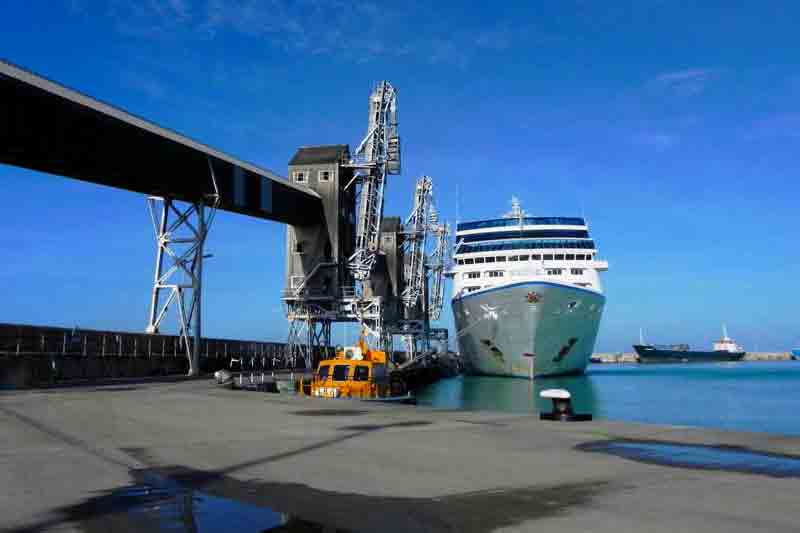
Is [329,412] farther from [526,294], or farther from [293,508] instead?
[526,294]

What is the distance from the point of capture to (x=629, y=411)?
4366cm

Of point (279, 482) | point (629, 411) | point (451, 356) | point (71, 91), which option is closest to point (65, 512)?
point (279, 482)

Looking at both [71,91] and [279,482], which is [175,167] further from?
[279,482]

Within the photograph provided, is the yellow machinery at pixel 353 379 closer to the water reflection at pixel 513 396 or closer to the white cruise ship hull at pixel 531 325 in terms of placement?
the water reflection at pixel 513 396

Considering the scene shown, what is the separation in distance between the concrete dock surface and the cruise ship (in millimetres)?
43120

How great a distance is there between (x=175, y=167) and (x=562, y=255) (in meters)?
41.9

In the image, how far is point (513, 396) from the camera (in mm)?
51062

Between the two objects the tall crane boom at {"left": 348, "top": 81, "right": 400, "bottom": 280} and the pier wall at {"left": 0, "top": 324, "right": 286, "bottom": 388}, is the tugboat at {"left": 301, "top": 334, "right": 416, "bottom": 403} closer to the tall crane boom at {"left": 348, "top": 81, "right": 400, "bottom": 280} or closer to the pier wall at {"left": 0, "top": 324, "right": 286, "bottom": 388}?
the pier wall at {"left": 0, "top": 324, "right": 286, "bottom": 388}

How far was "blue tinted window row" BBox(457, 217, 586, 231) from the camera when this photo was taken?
74500mm

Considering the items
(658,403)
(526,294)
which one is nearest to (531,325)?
(526,294)

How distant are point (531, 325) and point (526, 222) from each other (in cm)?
1869

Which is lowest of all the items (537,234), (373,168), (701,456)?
(701,456)

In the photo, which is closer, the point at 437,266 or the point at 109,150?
the point at 109,150

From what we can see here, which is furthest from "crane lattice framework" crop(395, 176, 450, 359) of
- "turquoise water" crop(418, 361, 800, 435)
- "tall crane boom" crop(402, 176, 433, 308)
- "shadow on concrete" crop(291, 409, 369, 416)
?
"shadow on concrete" crop(291, 409, 369, 416)
